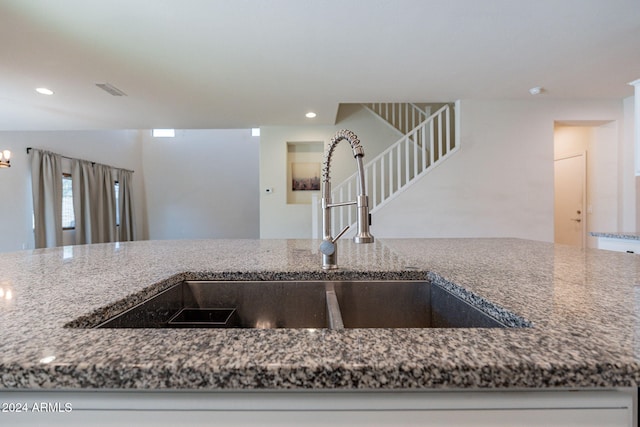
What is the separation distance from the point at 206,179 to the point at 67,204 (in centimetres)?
307

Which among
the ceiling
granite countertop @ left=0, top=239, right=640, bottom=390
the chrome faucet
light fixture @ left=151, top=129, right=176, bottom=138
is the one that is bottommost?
granite countertop @ left=0, top=239, right=640, bottom=390

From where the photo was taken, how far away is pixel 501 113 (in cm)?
408

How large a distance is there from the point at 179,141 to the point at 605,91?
865 centimetres

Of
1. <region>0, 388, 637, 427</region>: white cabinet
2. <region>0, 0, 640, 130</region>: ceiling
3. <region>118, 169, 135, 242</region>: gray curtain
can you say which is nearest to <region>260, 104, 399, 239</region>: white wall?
<region>0, 0, 640, 130</region>: ceiling

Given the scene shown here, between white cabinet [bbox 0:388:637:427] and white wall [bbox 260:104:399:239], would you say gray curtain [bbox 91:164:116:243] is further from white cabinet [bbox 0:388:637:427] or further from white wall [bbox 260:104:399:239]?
white cabinet [bbox 0:388:637:427]

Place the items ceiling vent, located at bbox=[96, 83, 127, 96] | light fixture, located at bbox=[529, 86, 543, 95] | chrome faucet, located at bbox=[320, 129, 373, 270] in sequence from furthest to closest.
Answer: light fixture, located at bbox=[529, 86, 543, 95]
ceiling vent, located at bbox=[96, 83, 127, 96]
chrome faucet, located at bbox=[320, 129, 373, 270]

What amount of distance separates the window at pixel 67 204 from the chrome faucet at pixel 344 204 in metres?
6.70

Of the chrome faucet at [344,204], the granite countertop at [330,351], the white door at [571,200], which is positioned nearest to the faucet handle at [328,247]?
the chrome faucet at [344,204]

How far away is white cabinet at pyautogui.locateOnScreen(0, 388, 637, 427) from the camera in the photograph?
0.37 m

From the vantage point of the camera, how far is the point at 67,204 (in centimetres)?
572

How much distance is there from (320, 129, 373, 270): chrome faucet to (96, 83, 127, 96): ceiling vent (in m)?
3.55

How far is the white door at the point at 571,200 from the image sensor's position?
4.55 meters

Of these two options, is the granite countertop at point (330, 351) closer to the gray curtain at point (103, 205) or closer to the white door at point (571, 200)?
the white door at point (571, 200)

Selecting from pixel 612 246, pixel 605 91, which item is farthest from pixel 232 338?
pixel 605 91
